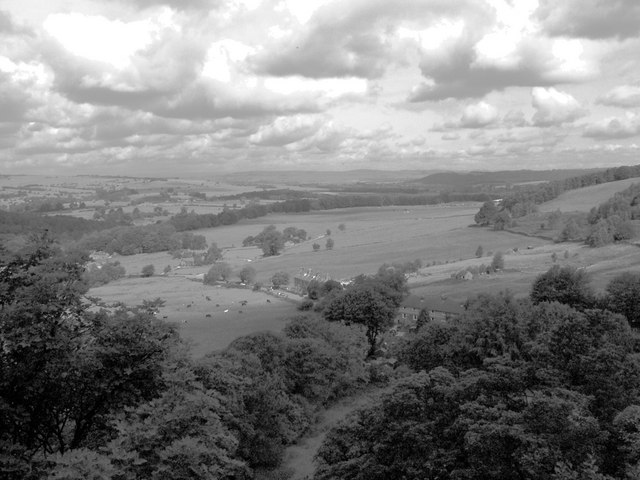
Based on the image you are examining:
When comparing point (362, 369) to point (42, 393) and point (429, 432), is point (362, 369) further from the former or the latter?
point (42, 393)

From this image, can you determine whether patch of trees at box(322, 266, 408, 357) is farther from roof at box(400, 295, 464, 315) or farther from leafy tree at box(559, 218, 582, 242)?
leafy tree at box(559, 218, 582, 242)

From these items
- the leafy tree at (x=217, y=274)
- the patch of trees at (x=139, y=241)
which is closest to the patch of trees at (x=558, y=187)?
the patch of trees at (x=139, y=241)

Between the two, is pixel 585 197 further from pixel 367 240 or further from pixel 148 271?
pixel 148 271

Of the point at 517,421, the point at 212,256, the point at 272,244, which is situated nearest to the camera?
the point at 517,421

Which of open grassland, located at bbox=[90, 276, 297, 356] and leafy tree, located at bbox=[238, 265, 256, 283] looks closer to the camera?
open grassland, located at bbox=[90, 276, 297, 356]

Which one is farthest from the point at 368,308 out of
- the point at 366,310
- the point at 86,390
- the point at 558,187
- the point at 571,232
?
the point at 558,187

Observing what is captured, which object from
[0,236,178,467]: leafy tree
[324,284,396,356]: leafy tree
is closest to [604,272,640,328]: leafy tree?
[324,284,396,356]: leafy tree
